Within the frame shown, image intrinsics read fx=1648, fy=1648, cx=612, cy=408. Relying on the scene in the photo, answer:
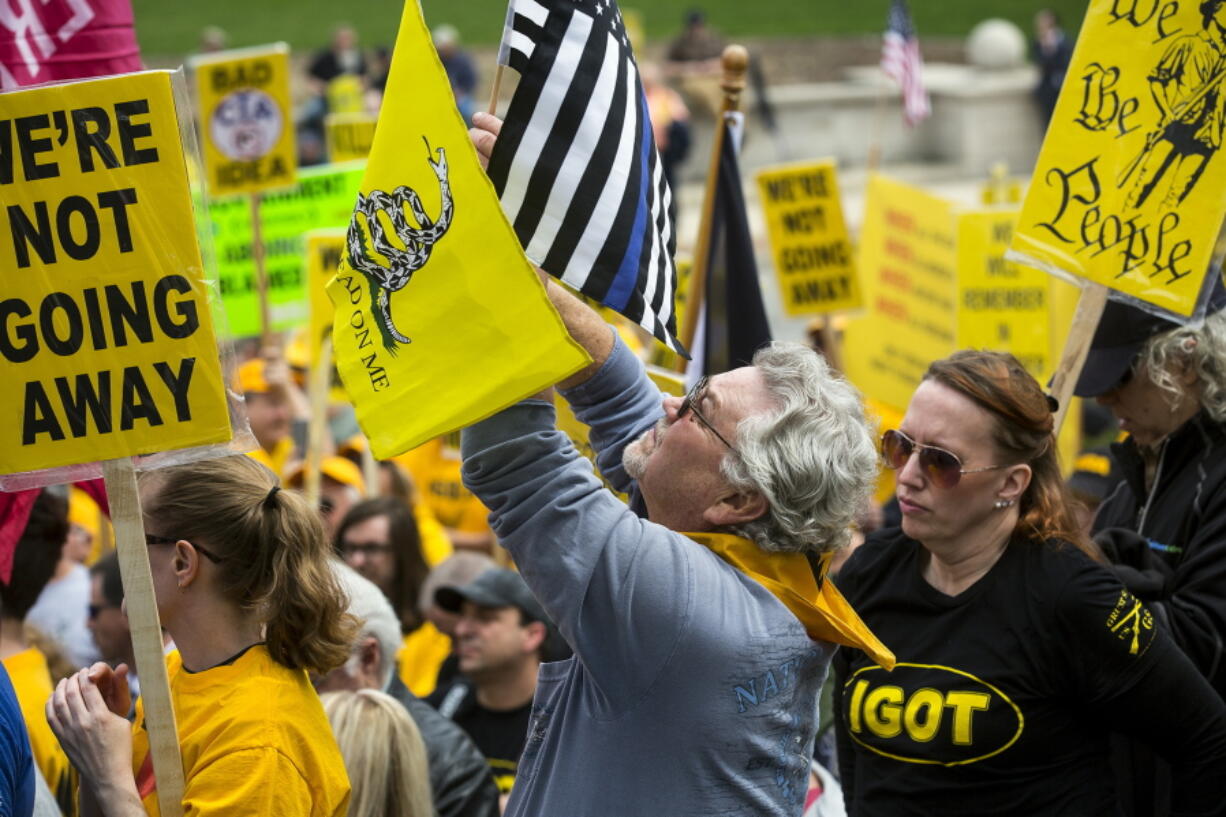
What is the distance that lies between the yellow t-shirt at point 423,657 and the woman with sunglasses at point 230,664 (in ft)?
10.3

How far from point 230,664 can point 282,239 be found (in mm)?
5676

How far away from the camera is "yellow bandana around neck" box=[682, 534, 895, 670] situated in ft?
8.59

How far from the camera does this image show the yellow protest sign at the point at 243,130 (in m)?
7.84

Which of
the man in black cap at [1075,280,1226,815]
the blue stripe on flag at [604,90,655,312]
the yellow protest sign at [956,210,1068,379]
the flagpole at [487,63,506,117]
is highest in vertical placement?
the flagpole at [487,63,506,117]

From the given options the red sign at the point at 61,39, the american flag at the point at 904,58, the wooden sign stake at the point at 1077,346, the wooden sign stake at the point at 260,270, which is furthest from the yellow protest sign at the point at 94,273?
the american flag at the point at 904,58

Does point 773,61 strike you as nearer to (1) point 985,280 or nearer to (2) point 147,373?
(1) point 985,280

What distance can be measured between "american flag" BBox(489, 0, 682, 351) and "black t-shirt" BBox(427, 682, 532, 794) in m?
2.44

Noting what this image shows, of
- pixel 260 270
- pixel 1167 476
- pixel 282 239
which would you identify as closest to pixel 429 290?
pixel 1167 476

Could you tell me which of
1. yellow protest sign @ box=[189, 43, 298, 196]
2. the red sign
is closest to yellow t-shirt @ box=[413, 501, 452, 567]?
yellow protest sign @ box=[189, 43, 298, 196]

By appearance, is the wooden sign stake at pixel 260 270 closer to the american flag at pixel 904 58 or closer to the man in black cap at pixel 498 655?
the man in black cap at pixel 498 655

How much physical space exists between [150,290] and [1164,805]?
245cm

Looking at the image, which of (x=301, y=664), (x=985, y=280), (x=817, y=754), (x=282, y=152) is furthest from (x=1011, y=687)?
(x=282, y=152)

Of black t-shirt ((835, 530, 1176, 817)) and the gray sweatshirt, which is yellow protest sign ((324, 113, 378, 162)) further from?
the gray sweatshirt

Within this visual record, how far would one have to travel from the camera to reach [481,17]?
33.8 m
